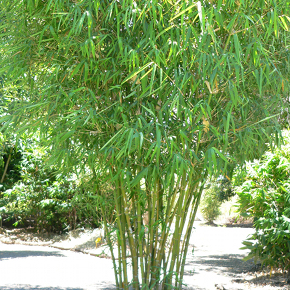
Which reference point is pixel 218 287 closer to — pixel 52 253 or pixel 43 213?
pixel 52 253

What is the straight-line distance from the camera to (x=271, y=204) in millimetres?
3891

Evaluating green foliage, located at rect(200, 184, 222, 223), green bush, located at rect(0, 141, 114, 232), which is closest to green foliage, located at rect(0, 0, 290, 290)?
green bush, located at rect(0, 141, 114, 232)

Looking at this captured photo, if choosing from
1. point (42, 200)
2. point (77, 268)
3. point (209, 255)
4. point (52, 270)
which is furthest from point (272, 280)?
point (42, 200)

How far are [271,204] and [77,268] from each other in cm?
287

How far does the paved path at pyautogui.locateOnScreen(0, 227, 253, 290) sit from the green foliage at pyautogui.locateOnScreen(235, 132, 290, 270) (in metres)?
0.67

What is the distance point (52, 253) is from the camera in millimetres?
6312

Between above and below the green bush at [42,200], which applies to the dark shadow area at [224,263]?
below

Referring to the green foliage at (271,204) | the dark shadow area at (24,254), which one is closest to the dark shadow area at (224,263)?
the green foliage at (271,204)

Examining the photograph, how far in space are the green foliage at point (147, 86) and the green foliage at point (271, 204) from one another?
48.6 inches

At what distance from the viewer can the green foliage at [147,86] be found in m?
2.04

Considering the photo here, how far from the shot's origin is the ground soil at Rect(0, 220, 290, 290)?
4.03 m

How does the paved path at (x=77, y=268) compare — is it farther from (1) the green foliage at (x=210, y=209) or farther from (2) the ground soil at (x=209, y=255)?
(1) the green foliage at (x=210, y=209)

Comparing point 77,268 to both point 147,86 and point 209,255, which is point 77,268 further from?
point 147,86

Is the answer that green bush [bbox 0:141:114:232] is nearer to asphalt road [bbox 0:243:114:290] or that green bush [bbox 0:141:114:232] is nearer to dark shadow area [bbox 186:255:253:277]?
asphalt road [bbox 0:243:114:290]
